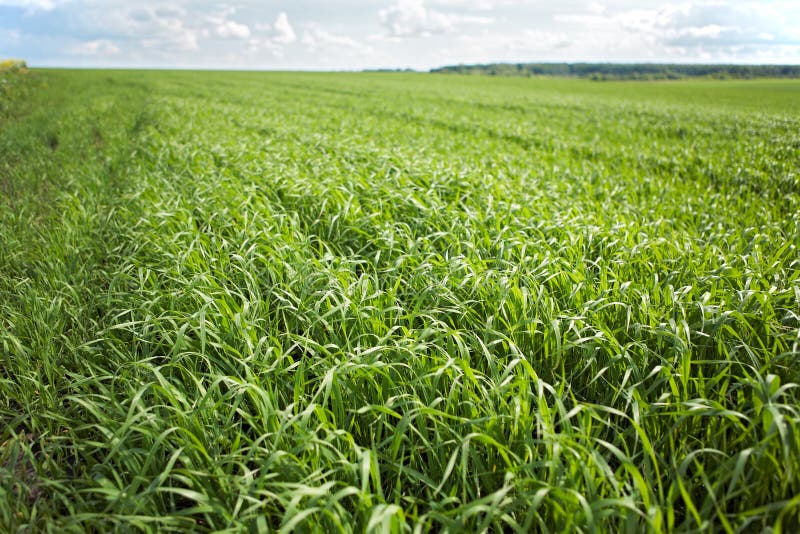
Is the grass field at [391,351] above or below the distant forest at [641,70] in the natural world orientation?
below

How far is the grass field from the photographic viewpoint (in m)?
1.71

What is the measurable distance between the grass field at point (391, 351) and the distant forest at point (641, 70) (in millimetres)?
86352

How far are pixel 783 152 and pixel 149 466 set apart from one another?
493 inches

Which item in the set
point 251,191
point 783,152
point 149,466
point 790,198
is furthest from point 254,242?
point 783,152

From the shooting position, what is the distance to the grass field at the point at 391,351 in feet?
5.62

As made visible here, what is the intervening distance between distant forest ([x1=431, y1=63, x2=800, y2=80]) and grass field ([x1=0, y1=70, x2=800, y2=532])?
86352mm

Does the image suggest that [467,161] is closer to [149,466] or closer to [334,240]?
[334,240]

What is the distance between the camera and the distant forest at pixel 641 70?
7306cm

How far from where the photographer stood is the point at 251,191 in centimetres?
538

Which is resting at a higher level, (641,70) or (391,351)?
(641,70)

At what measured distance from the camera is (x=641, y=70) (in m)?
91.6

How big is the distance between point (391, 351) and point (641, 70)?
10881cm

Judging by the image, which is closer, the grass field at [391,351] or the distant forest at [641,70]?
the grass field at [391,351]

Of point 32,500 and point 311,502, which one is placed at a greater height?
point 311,502
